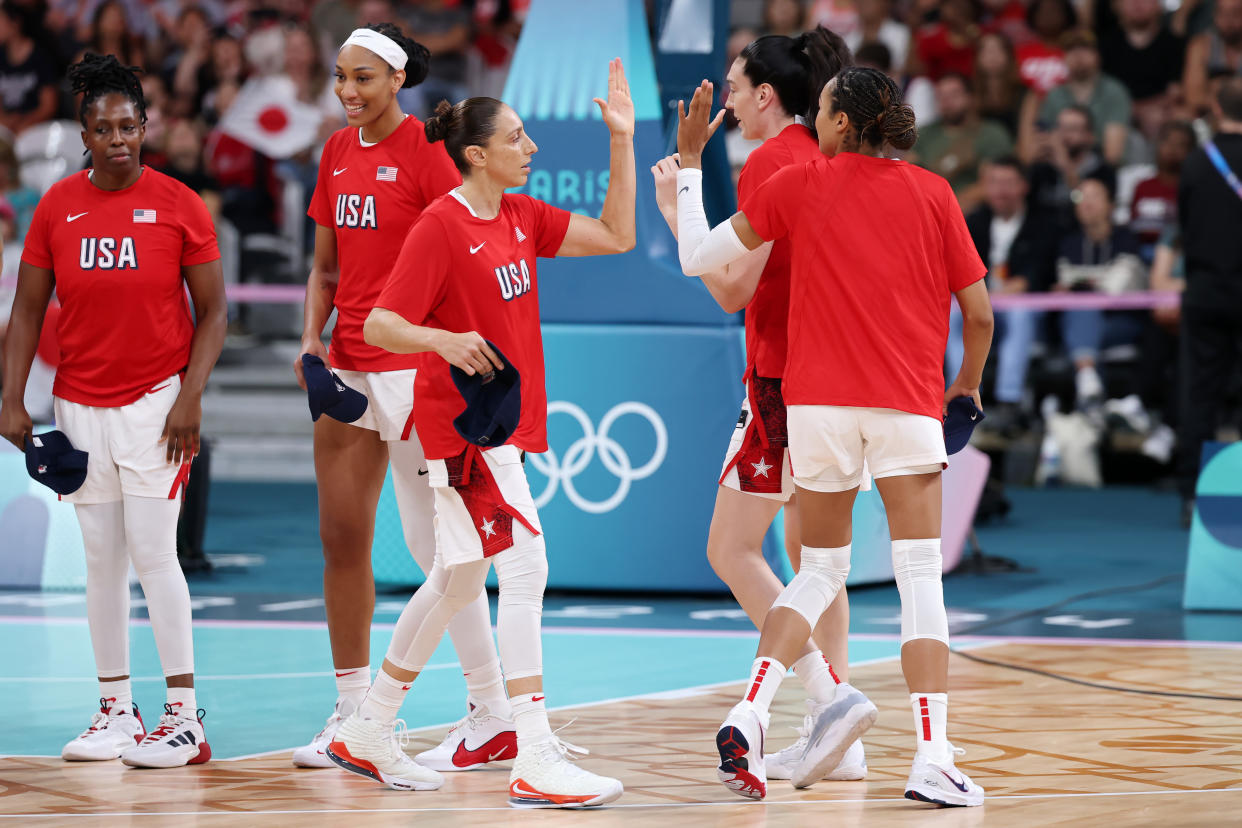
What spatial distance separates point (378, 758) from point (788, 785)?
114cm

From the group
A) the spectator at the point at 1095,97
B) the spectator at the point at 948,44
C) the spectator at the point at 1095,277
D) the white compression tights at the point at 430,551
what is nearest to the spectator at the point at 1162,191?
the spectator at the point at 1095,277

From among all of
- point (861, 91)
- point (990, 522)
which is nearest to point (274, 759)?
point (861, 91)

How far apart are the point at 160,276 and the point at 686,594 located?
401 centimetres

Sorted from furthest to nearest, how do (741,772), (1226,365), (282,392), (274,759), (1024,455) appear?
(282,392), (1024,455), (1226,365), (274,759), (741,772)

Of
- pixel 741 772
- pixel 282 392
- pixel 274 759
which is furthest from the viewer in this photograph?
pixel 282 392

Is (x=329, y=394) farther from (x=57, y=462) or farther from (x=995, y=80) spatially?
(x=995, y=80)

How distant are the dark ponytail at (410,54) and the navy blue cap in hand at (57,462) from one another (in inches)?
59.1

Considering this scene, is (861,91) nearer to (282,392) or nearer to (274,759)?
(274,759)

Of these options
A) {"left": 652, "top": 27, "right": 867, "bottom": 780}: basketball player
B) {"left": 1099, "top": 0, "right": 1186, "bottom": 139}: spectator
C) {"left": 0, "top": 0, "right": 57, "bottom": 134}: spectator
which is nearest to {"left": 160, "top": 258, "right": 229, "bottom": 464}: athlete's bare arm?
{"left": 652, "top": 27, "right": 867, "bottom": 780}: basketball player

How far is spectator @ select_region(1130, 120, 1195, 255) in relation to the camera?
13.3m

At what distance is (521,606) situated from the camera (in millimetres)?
4848

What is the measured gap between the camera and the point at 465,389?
4.66m

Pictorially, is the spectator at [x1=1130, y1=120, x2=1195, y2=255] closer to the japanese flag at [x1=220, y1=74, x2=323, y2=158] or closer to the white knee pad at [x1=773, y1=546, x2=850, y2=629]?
the japanese flag at [x1=220, y1=74, x2=323, y2=158]

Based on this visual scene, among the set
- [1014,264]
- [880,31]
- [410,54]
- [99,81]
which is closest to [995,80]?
[880,31]
